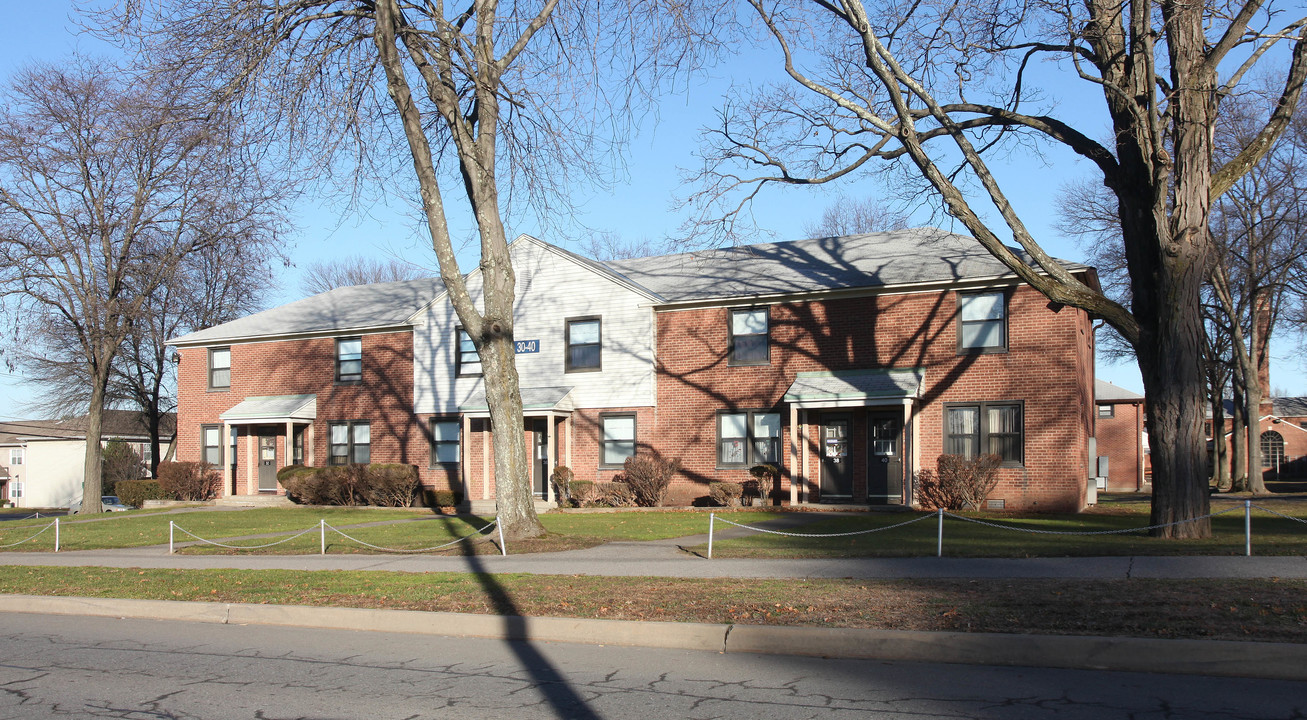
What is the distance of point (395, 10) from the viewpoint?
15.4 metres

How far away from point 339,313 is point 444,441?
6899 millimetres

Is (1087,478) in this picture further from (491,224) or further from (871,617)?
(871,617)

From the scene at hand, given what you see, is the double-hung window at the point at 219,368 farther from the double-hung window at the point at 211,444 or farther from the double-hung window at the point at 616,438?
the double-hung window at the point at 616,438

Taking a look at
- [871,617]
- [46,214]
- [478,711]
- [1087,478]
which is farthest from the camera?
[46,214]

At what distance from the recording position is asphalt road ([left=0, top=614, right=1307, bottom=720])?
639cm

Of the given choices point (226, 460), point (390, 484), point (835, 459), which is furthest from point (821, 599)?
point (226, 460)

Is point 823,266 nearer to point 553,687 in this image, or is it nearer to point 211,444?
point 553,687

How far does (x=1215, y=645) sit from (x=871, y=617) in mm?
2646

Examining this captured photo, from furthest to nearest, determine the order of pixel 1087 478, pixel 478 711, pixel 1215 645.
Result: 1. pixel 1087 478
2. pixel 1215 645
3. pixel 478 711

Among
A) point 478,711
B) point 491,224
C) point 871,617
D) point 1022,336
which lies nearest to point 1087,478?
point 1022,336

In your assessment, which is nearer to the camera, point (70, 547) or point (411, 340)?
point (70, 547)

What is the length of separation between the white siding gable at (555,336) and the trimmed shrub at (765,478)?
12.0ft

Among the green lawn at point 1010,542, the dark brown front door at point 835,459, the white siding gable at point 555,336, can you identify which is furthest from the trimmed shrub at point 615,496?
the green lawn at point 1010,542

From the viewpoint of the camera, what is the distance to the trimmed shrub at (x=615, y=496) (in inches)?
993
